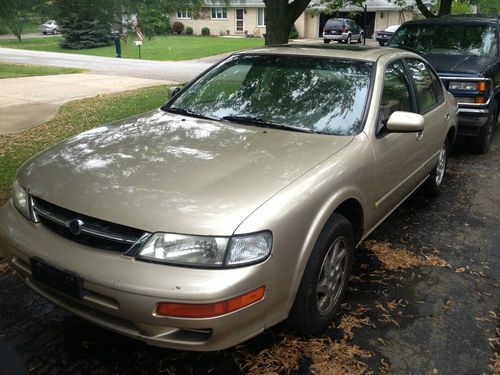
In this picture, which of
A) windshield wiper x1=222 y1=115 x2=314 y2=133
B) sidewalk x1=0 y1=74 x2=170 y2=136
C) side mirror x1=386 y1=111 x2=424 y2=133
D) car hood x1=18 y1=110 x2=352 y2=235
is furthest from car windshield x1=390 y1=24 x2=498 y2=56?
sidewalk x1=0 y1=74 x2=170 y2=136

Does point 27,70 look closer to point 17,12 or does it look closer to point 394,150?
point 17,12

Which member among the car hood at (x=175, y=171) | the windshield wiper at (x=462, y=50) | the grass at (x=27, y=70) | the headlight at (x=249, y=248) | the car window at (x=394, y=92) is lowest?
the grass at (x=27, y=70)

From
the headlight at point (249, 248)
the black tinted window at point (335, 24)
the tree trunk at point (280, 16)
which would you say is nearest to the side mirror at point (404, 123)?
the headlight at point (249, 248)

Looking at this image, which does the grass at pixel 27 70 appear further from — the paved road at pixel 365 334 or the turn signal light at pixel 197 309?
the turn signal light at pixel 197 309

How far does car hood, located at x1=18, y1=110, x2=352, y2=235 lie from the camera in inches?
91.5

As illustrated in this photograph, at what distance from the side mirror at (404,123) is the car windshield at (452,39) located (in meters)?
4.87

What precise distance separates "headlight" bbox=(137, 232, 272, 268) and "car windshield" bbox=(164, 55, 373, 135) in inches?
52.1

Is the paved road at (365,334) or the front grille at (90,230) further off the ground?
the front grille at (90,230)

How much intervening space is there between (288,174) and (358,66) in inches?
58.1

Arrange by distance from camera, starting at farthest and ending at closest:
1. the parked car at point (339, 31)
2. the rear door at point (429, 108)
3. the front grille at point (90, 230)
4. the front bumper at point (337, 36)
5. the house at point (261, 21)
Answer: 1. the house at point (261, 21)
2. the parked car at point (339, 31)
3. the front bumper at point (337, 36)
4. the rear door at point (429, 108)
5. the front grille at point (90, 230)

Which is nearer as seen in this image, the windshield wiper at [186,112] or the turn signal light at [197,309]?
the turn signal light at [197,309]

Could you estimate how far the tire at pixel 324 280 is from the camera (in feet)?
8.70

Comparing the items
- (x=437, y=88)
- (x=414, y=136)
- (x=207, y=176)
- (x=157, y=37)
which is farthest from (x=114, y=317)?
(x=437, y=88)

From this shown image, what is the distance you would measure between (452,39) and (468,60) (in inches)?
31.1
